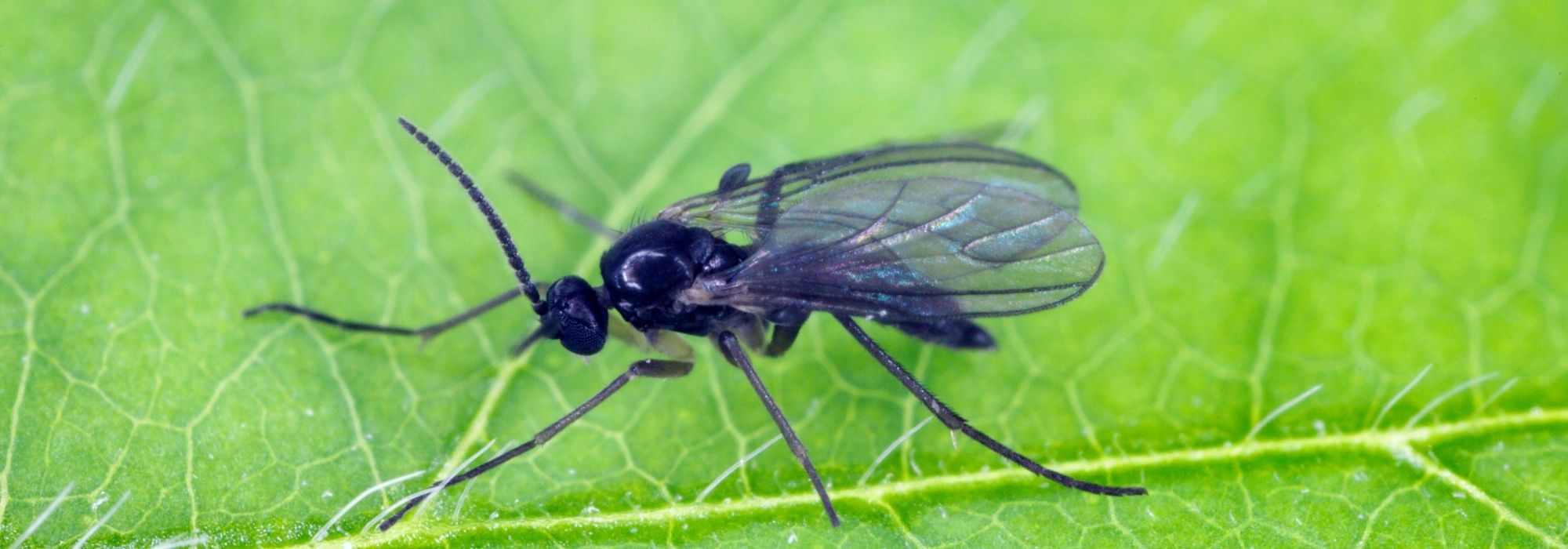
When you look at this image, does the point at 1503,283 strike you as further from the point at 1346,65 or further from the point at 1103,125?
the point at 1103,125

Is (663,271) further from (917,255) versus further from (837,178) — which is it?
(917,255)

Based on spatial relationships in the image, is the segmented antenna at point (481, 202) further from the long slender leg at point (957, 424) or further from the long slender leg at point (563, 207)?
the long slender leg at point (957, 424)

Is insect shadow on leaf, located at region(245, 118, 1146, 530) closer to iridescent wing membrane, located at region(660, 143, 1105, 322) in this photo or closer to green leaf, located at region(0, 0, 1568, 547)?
iridescent wing membrane, located at region(660, 143, 1105, 322)

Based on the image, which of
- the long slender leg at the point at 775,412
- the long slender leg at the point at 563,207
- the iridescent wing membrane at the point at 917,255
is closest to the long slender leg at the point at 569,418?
the long slender leg at the point at 775,412

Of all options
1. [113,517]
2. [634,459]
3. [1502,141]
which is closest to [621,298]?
[634,459]

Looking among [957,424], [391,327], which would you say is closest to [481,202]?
[391,327]

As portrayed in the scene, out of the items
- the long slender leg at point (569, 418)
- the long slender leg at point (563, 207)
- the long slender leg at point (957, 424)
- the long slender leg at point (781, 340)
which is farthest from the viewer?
the long slender leg at point (563, 207)
